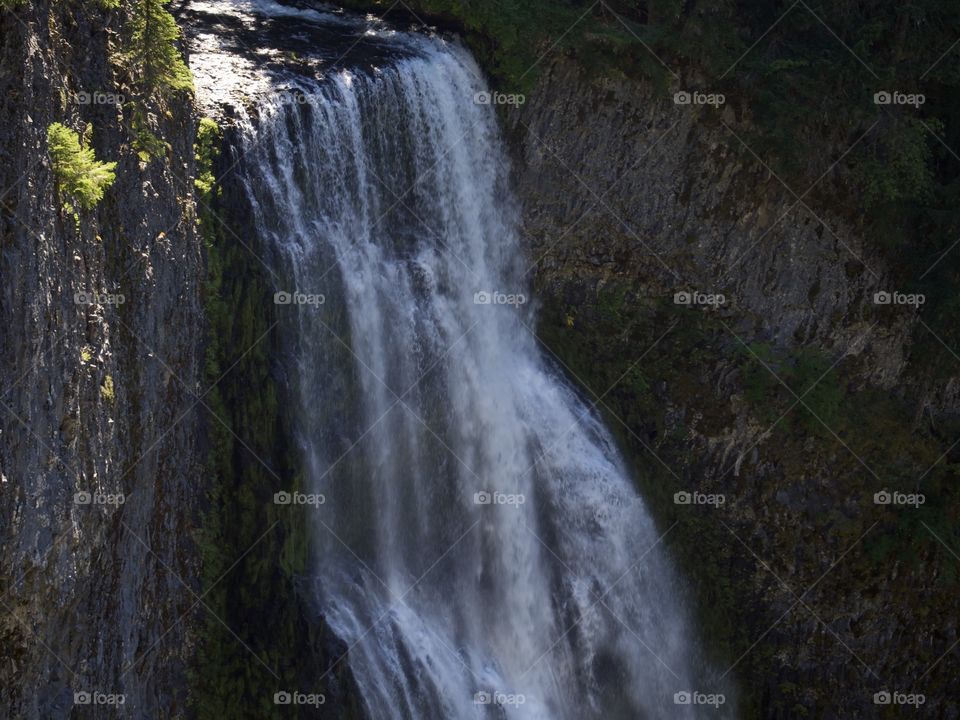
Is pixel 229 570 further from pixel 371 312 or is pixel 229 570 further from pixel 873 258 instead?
pixel 873 258

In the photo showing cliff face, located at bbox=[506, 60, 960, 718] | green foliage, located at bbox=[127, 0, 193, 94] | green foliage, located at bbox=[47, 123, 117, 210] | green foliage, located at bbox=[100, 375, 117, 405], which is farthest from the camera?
cliff face, located at bbox=[506, 60, 960, 718]

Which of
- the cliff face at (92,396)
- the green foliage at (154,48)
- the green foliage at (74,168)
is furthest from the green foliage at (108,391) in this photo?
the green foliage at (154,48)

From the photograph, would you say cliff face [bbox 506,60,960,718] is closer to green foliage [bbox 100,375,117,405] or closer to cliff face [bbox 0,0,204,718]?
cliff face [bbox 0,0,204,718]

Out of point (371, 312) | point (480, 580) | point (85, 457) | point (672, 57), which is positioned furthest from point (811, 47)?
point (85, 457)

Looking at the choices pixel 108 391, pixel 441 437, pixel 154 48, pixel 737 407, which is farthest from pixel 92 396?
pixel 737 407

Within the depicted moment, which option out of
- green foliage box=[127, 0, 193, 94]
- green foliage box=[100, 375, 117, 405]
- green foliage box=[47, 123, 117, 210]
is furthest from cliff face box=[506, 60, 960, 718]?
green foliage box=[47, 123, 117, 210]

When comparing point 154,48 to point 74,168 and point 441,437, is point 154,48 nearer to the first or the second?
point 74,168
